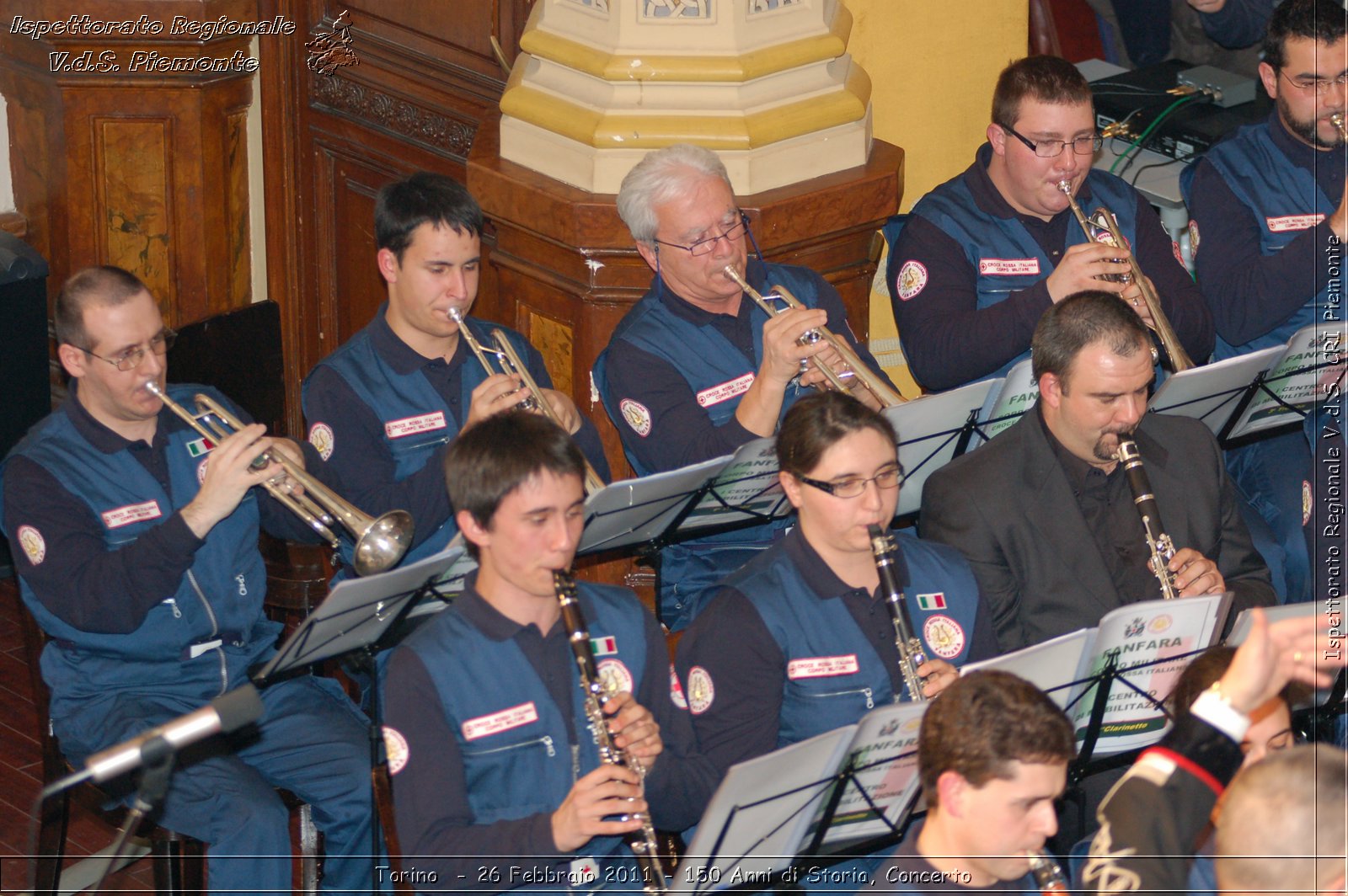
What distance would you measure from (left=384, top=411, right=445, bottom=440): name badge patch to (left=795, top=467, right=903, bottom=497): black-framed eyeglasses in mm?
1069

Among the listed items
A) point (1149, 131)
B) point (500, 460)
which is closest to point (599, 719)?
point (500, 460)

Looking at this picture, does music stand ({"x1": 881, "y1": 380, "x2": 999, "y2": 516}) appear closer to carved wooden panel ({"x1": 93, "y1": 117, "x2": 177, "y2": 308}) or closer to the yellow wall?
the yellow wall

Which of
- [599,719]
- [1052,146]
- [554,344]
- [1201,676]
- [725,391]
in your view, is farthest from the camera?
[554,344]

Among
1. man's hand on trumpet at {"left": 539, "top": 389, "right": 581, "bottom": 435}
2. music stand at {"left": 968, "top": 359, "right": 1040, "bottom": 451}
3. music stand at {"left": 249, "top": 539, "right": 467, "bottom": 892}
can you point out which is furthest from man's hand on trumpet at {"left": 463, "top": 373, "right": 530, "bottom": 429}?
music stand at {"left": 968, "top": 359, "right": 1040, "bottom": 451}

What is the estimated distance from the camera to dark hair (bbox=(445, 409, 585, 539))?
3.05m

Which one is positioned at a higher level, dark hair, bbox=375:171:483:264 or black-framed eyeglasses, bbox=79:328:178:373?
dark hair, bbox=375:171:483:264

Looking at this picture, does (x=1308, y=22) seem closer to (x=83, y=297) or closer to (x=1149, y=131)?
(x=1149, y=131)

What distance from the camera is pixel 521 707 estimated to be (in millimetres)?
3041

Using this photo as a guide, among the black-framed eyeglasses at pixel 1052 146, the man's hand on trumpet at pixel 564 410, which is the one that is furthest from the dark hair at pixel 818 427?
the black-framed eyeglasses at pixel 1052 146

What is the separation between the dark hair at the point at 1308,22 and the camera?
4414 mm

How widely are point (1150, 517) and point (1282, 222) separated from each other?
1391 millimetres

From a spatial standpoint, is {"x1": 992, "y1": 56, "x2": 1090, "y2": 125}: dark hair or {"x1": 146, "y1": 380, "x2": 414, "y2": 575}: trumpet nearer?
{"x1": 146, "y1": 380, "x2": 414, "y2": 575}: trumpet

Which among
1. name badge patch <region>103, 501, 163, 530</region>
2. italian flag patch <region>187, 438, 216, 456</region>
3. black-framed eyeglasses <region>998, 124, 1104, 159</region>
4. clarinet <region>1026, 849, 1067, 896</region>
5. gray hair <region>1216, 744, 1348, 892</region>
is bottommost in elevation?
clarinet <region>1026, 849, 1067, 896</region>

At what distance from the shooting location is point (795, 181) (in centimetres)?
447
